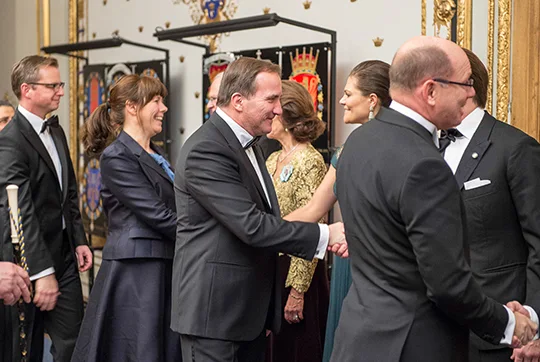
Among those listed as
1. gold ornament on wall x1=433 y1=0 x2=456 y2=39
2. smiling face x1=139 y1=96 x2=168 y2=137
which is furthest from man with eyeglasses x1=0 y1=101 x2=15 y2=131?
gold ornament on wall x1=433 y1=0 x2=456 y2=39

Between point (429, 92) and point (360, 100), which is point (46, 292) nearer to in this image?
point (360, 100)

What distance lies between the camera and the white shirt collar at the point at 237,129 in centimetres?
306

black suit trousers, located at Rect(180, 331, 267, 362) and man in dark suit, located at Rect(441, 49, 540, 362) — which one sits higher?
man in dark suit, located at Rect(441, 49, 540, 362)

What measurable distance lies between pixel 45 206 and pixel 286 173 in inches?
55.0

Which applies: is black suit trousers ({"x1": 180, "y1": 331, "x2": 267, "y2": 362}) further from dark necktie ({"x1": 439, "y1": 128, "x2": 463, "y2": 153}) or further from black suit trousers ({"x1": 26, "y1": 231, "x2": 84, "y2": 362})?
black suit trousers ({"x1": 26, "y1": 231, "x2": 84, "y2": 362})

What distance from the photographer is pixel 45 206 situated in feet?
14.2

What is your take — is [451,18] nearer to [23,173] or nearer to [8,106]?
[23,173]

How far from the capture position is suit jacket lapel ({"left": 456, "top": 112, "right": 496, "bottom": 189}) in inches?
108

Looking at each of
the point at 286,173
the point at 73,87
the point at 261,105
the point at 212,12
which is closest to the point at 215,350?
the point at 261,105

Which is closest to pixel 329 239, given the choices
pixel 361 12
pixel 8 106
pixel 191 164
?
Answer: pixel 191 164

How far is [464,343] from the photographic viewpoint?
2.32 metres

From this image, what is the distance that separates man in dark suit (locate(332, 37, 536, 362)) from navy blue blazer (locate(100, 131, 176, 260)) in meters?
1.83

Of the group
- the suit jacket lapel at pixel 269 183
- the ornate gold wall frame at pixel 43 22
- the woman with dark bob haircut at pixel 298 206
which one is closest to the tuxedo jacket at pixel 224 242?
the suit jacket lapel at pixel 269 183

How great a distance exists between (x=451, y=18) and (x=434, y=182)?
2.68 metres
